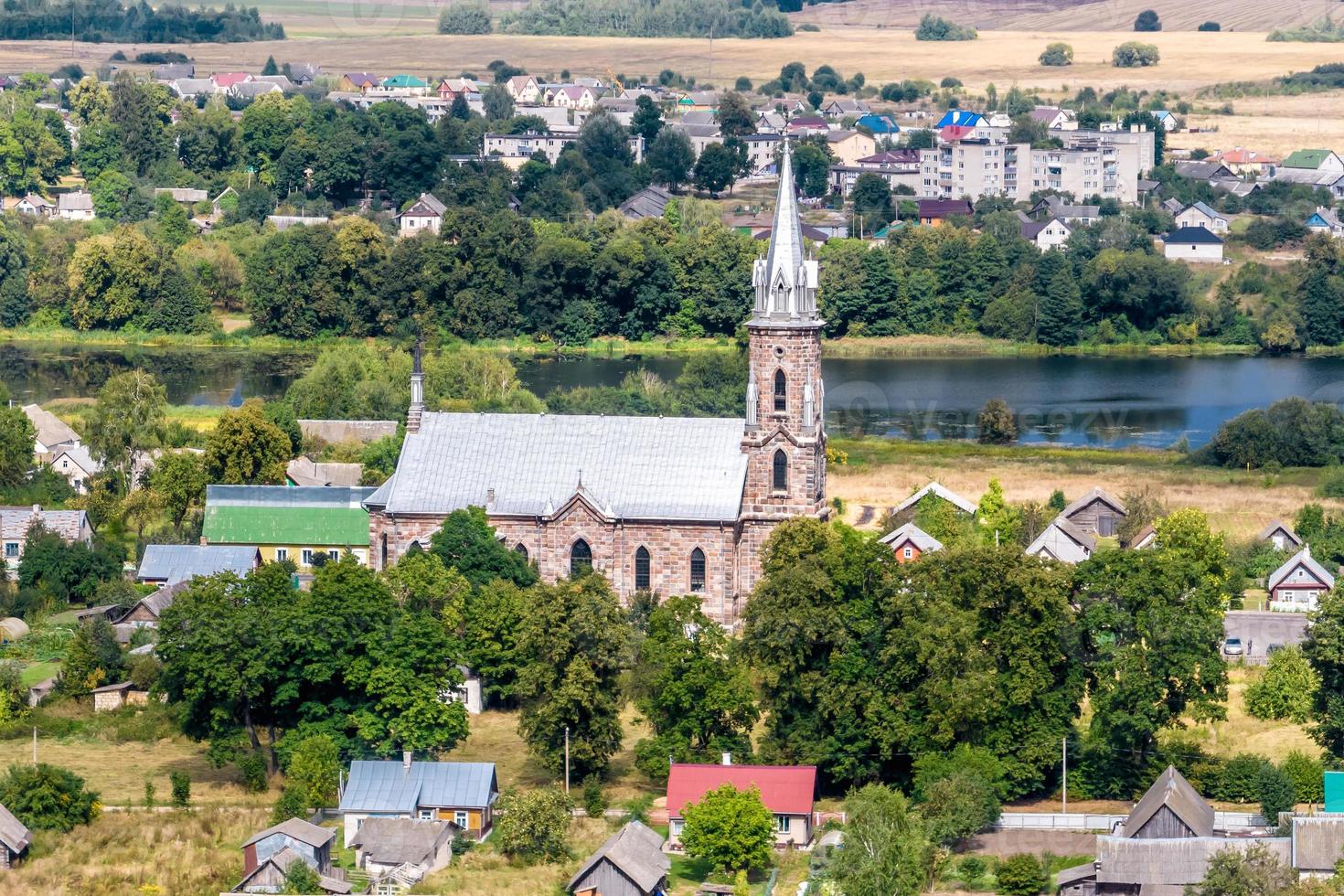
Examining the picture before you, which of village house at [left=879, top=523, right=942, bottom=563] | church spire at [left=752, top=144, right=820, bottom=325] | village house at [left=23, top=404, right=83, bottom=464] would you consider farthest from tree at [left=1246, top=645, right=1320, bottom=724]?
village house at [left=23, top=404, right=83, bottom=464]

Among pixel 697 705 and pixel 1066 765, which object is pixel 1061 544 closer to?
pixel 1066 765

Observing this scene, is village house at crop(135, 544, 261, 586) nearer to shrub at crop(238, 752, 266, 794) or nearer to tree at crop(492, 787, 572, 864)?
shrub at crop(238, 752, 266, 794)

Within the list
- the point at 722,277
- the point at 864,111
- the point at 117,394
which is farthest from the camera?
the point at 864,111

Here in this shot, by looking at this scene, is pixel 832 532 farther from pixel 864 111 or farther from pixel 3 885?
pixel 864 111

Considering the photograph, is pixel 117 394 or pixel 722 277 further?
pixel 722 277

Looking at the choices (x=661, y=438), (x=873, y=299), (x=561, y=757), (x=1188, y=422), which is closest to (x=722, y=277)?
(x=873, y=299)

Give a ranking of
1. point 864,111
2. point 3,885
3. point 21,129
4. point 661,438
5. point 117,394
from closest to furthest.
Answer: point 3,885 < point 661,438 < point 117,394 < point 21,129 < point 864,111

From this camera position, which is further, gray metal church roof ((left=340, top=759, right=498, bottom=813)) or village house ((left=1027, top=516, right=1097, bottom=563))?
village house ((left=1027, top=516, right=1097, bottom=563))
